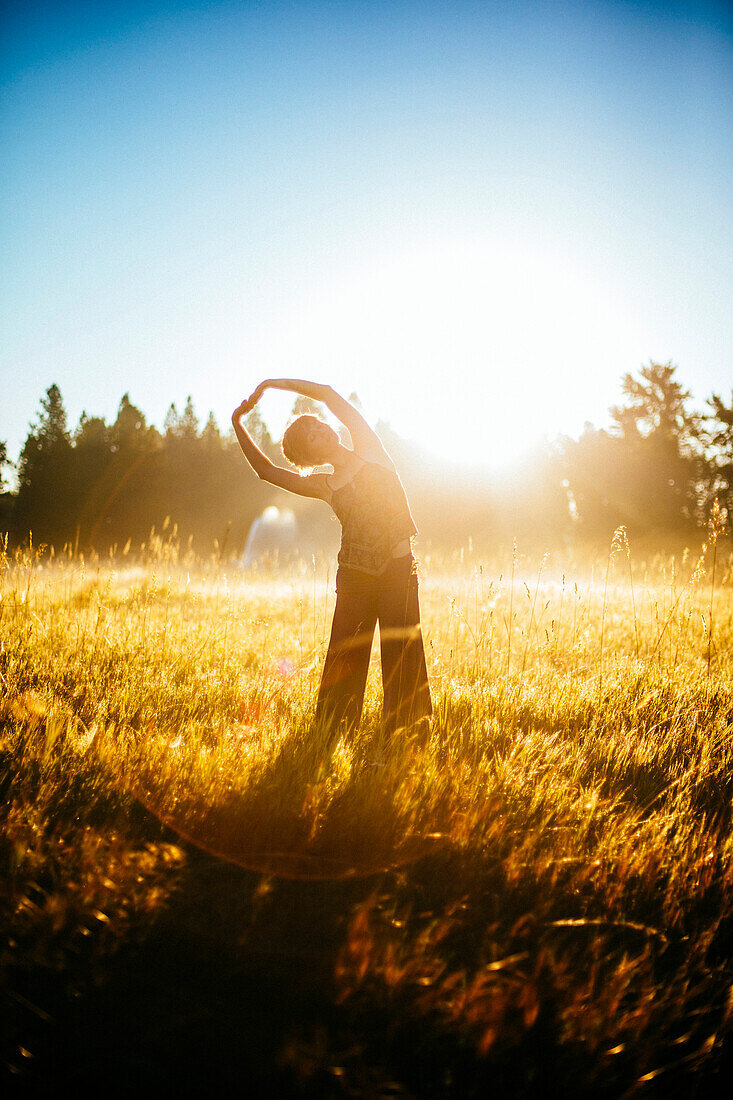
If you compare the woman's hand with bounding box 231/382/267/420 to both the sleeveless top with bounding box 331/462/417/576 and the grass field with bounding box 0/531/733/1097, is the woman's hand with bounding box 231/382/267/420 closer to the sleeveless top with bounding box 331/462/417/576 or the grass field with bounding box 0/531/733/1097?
the sleeveless top with bounding box 331/462/417/576

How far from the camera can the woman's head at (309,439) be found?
2.98 meters

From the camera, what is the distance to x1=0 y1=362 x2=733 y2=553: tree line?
31.2 meters

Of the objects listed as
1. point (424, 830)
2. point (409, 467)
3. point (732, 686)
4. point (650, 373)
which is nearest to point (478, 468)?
point (409, 467)

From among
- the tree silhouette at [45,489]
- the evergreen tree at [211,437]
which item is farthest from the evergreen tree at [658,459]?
the tree silhouette at [45,489]

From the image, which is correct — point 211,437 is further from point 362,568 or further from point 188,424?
point 362,568

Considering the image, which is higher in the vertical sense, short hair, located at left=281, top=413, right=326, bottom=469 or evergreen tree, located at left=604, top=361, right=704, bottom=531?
evergreen tree, located at left=604, top=361, right=704, bottom=531

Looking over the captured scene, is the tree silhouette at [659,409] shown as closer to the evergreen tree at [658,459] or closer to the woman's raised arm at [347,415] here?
the evergreen tree at [658,459]

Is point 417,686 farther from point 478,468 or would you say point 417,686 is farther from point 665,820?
point 478,468

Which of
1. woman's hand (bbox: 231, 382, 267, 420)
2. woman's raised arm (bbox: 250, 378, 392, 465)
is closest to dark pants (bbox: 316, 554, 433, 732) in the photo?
woman's raised arm (bbox: 250, 378, 392, 465)

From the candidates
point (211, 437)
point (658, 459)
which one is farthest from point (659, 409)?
point (211, 437)

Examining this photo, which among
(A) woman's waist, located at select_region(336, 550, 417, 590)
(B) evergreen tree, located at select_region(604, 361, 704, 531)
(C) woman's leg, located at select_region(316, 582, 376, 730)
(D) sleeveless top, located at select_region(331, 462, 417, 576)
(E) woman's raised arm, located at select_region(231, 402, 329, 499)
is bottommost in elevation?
(C) woman's leg, located at select_region(316, 582, 376, 730)

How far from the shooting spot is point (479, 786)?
2.46 metres

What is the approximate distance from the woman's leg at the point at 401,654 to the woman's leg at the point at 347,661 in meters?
0.12

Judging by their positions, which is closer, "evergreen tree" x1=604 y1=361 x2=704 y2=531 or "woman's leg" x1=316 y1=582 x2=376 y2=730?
"woman's leg" x1=316 y1=582 x2=376 y2=730
